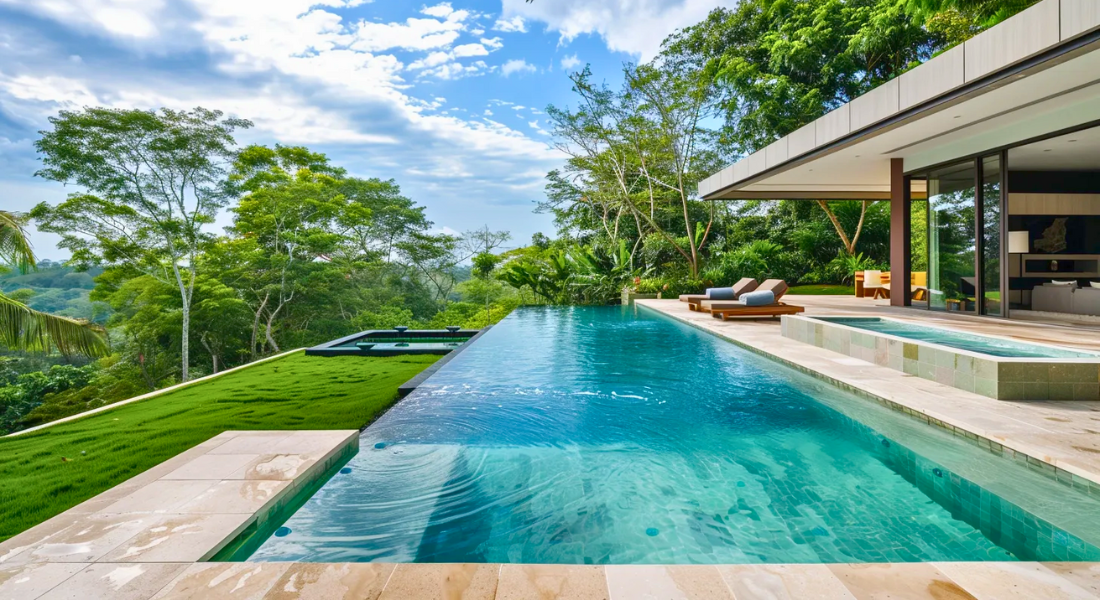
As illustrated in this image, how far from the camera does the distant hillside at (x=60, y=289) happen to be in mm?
20141

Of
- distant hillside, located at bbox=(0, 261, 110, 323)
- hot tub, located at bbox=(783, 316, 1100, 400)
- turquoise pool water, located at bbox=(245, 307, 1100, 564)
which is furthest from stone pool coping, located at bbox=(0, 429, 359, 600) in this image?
distant hillside, located at bbox=(0, 261, 110, 323)

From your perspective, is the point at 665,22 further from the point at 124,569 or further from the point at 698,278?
the point at 124,569

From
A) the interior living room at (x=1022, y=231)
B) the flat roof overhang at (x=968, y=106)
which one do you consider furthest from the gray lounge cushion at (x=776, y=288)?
the interior living room at (x=1022, y=231)

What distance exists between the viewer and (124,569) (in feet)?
6.58

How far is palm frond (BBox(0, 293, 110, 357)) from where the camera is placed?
827 cm

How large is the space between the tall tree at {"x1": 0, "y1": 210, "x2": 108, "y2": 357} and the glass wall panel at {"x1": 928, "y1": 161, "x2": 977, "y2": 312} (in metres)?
15.7

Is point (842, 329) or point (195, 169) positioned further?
point (195, 169)

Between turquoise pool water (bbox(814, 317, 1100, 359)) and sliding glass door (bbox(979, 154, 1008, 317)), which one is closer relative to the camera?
turquoise pool water (bbox(814, 317, 1100, 359))

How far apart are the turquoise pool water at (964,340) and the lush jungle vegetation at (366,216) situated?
982 centimetres

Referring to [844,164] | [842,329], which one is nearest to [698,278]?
[844,164]

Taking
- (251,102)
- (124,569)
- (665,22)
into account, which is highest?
(665,22)

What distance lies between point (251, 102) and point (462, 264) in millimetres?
11881

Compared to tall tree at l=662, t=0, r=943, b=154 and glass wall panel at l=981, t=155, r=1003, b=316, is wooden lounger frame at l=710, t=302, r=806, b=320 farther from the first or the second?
tall tree at l=662, t=0, r=943, b=154

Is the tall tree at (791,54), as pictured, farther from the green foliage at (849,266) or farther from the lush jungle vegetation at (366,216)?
the green foliage at (849,266)
